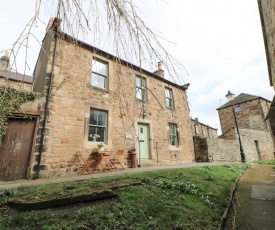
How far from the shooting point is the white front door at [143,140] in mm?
9693

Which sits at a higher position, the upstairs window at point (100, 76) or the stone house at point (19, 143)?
the upstairs window at point (100, 76)

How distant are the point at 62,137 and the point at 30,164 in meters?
1.41

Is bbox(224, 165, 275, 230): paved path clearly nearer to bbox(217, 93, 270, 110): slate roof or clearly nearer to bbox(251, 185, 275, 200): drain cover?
bbox(251, 185, 275, 200): drain cover

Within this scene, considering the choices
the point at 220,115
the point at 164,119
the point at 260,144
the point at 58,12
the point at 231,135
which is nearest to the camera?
the point at 58,12

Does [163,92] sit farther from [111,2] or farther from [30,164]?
[111,2]

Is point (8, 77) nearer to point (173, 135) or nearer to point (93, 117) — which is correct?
point (93, 117)

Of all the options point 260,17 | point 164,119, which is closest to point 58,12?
point 260,17

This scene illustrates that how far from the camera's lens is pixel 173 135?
1178cm

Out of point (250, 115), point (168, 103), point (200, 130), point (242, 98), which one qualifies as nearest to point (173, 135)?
point (168, 103)

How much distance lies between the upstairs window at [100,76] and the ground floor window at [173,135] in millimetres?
5375

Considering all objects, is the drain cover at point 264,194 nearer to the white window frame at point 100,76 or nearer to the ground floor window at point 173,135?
the ground floor window at point 173,135

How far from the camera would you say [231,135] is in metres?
17.4

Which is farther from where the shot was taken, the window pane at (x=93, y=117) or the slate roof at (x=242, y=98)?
the slate roof at (x=242, y=98)

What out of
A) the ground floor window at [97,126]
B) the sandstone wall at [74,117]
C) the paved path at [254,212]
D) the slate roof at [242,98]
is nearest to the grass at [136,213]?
the paved path at [254,212]
